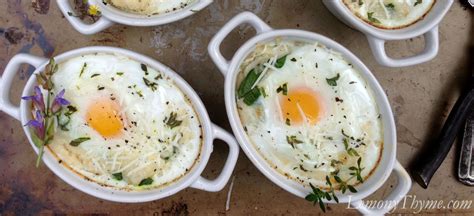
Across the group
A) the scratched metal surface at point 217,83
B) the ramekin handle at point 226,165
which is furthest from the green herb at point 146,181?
the scratched metal surface at point 217,83

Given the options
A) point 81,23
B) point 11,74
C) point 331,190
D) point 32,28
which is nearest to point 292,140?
point 331,190

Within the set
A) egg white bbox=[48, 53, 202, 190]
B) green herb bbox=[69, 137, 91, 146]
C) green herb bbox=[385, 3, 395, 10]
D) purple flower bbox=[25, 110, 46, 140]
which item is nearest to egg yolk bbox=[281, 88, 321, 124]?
egg white bbox=[48, 53, 202, 190]

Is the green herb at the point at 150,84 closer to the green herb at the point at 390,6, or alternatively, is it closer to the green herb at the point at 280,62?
the green herb at the point at 280,62

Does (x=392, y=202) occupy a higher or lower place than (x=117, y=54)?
lower

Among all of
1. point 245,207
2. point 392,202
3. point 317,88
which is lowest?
point 245,207

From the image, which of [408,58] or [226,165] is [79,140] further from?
[408,58]

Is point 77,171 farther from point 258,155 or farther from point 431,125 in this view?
point 431,125

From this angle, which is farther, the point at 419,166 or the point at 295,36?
the point at 419,166

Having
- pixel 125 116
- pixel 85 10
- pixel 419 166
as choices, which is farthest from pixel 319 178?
pixel 85 10
